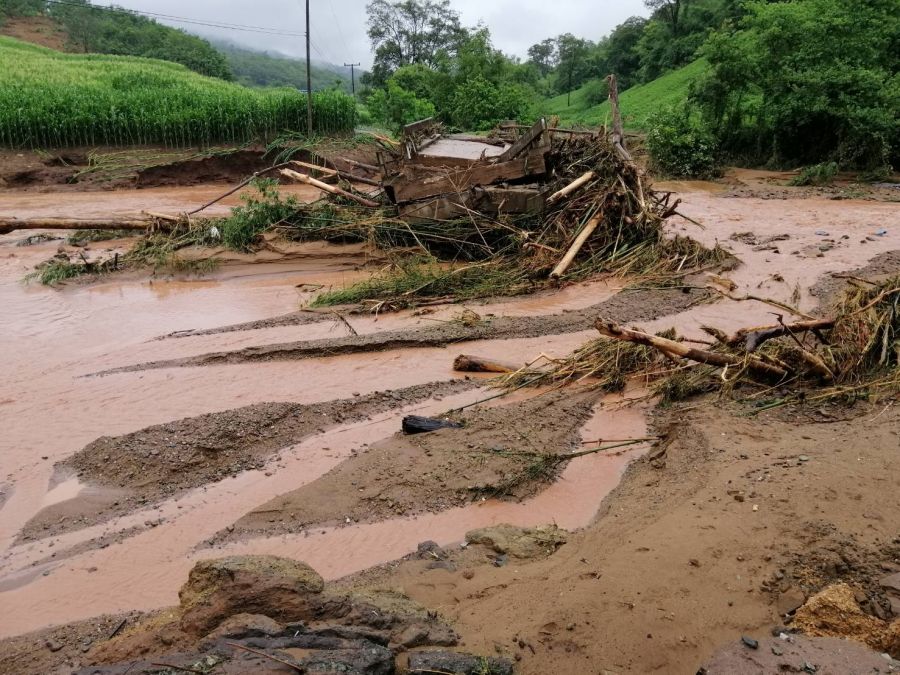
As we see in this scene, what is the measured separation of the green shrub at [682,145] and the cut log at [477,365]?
48.5 feet

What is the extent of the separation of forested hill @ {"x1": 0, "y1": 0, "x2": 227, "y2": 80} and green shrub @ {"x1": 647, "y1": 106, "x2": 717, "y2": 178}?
45.4 m

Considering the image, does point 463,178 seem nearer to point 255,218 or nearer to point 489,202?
point 489,202

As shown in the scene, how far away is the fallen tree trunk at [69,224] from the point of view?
11539mm

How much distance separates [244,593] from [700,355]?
371 centimetres

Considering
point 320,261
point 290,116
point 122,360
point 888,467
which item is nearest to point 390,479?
point 888,467

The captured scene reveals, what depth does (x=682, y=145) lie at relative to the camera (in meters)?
18.8

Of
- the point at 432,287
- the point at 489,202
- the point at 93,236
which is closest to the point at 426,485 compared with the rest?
the point at 432,287

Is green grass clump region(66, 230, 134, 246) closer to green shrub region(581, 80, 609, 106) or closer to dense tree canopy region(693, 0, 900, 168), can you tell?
dense tree canopy region(693, 0, 900, 168)

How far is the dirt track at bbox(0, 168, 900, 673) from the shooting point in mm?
2908

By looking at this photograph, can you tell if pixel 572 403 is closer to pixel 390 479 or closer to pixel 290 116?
pixel 390 479

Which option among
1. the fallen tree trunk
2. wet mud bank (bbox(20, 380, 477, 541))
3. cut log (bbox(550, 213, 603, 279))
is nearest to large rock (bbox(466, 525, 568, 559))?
wet mud bank (bbox(20, 380, 477, 541))

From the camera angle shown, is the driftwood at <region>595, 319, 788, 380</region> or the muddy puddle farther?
the muddy puddle

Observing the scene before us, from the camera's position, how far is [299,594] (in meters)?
2.70

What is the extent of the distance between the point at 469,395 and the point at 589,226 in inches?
176
